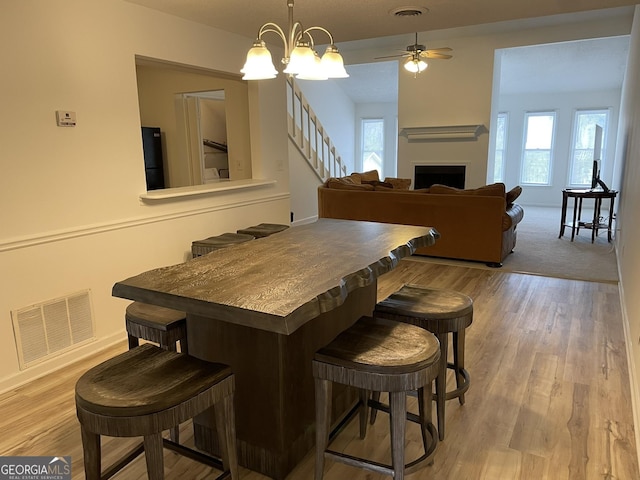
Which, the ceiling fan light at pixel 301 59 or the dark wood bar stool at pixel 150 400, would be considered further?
the ceiling fan light at pixel 301 59

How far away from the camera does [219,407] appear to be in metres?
1.62

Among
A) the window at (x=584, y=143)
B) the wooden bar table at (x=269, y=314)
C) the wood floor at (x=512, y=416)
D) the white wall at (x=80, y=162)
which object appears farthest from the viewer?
the window at (x=584, y=143)

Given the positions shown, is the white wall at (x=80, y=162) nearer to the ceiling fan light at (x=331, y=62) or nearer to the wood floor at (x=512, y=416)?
the wood floor at (x=512, y=416)

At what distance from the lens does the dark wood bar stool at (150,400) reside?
135 cm

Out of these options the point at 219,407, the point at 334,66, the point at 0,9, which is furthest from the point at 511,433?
the point at 0,9

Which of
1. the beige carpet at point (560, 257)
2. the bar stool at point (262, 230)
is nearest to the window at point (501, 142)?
the beige carpet at point (560, 257)

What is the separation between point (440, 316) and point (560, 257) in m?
4.10

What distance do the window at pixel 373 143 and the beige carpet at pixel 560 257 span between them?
15.2 feet

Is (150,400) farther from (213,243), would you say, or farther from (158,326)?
(213,243)

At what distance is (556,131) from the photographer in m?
9.69

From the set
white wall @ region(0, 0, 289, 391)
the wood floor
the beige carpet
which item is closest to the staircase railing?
the beige carpet

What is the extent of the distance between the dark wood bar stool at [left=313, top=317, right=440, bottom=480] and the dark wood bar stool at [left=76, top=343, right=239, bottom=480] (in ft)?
1.12

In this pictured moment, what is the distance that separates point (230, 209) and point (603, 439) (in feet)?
11.0

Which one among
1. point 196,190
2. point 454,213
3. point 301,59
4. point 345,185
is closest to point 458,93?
point 345,185
